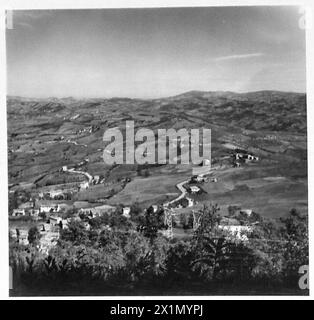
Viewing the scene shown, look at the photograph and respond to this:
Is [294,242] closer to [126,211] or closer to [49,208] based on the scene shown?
[126,211]

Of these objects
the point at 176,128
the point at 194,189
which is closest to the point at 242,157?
the point at 194,189

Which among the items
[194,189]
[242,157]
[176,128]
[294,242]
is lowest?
[294,242]

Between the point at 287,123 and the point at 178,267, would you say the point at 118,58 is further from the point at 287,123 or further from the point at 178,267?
the point at 178,267

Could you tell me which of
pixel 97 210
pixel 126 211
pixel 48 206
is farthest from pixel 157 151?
pixel 48 206

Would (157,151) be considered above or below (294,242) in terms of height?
above

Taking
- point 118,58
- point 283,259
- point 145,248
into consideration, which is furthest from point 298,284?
point 118,58

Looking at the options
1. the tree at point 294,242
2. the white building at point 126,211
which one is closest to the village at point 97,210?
the white building at point 126,211

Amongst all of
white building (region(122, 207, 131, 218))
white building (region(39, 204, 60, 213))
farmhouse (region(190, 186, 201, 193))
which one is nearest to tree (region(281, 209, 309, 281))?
farmhouse (region(190, 186, 201, 193))

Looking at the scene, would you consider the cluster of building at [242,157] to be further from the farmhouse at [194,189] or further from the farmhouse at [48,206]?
the farmhouse at [48,206]
